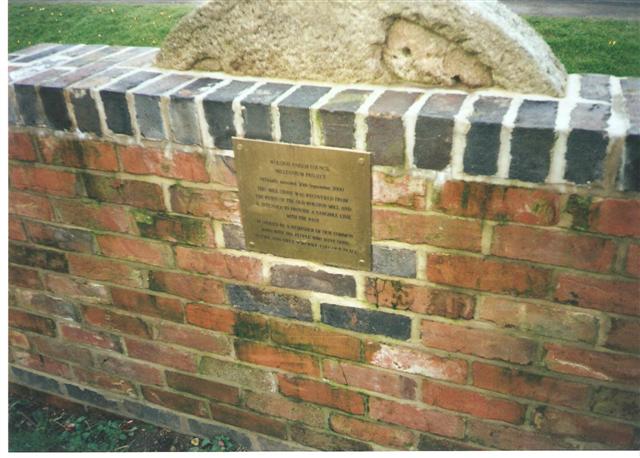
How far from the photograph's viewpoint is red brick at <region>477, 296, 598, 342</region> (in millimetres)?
1250

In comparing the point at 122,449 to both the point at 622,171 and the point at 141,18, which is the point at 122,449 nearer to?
the point at 622,171

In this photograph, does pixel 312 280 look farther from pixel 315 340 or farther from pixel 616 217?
pixel 616 217

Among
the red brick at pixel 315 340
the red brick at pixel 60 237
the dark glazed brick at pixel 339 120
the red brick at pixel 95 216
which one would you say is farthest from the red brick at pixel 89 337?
the dark glazed brick at pixel 339 120

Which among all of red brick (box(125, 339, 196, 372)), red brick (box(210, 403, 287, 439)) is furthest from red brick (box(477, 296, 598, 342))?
red brick (box(125, 339, 196, 372))

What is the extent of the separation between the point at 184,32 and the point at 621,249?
128 centimetres

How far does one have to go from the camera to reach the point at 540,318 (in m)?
1.28

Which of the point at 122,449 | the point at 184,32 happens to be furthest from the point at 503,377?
the point at 122,449

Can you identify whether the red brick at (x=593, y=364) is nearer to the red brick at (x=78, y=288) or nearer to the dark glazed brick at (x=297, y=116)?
the dark glazed brick at (x=297, y=116)

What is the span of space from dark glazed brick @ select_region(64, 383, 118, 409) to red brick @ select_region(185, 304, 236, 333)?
27.9 inches

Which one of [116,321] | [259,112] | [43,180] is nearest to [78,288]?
[116,321]

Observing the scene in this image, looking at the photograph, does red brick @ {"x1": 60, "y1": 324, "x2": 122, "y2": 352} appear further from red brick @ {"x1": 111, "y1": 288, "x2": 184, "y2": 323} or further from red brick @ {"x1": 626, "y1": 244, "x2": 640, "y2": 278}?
red brick @ {"x1": 626, "y1": 244, "x2": 640, "y2": 278}

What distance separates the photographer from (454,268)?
1.29 metres

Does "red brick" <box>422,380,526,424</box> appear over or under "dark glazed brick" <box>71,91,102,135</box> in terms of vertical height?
under

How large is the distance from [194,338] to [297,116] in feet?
3.08
